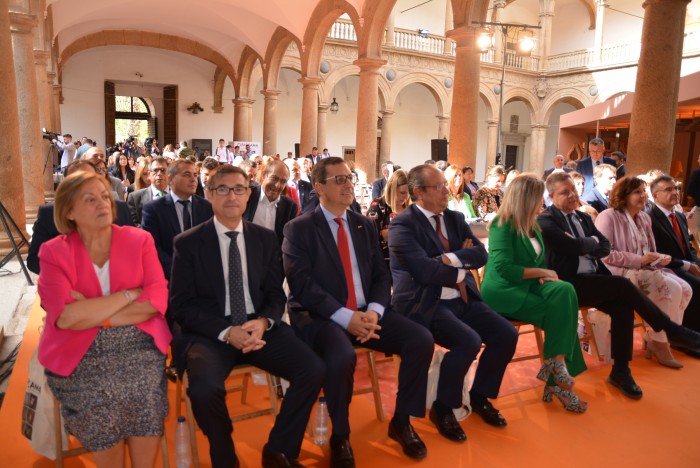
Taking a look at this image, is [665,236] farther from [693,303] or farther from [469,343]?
[469,343]

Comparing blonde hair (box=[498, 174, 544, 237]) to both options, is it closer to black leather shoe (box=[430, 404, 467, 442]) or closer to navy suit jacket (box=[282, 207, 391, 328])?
navy suit jacket (box=[282, 207, 391, 328])

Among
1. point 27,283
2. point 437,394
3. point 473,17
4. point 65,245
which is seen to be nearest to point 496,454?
point 437,394

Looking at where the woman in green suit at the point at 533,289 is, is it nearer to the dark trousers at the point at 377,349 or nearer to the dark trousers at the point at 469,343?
the dark trousers at the point at 469,343

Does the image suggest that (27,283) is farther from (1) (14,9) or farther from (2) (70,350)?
(1) (14,9)

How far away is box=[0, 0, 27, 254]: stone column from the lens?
5.87 m

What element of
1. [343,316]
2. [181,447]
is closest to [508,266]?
[343,316]

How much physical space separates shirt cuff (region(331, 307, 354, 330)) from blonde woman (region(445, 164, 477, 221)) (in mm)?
3584

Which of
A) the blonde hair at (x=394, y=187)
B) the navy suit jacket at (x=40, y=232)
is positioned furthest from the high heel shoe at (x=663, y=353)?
the navy suit jacket at (x=40, y=232)

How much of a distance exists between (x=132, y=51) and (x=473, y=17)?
692 inches

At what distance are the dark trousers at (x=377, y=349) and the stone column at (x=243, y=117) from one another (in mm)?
18915

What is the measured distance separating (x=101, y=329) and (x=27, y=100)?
6.96 metres

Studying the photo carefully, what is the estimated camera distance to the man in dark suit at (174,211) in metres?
3.54

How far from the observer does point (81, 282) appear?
7.64 ft

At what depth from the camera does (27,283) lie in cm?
562
